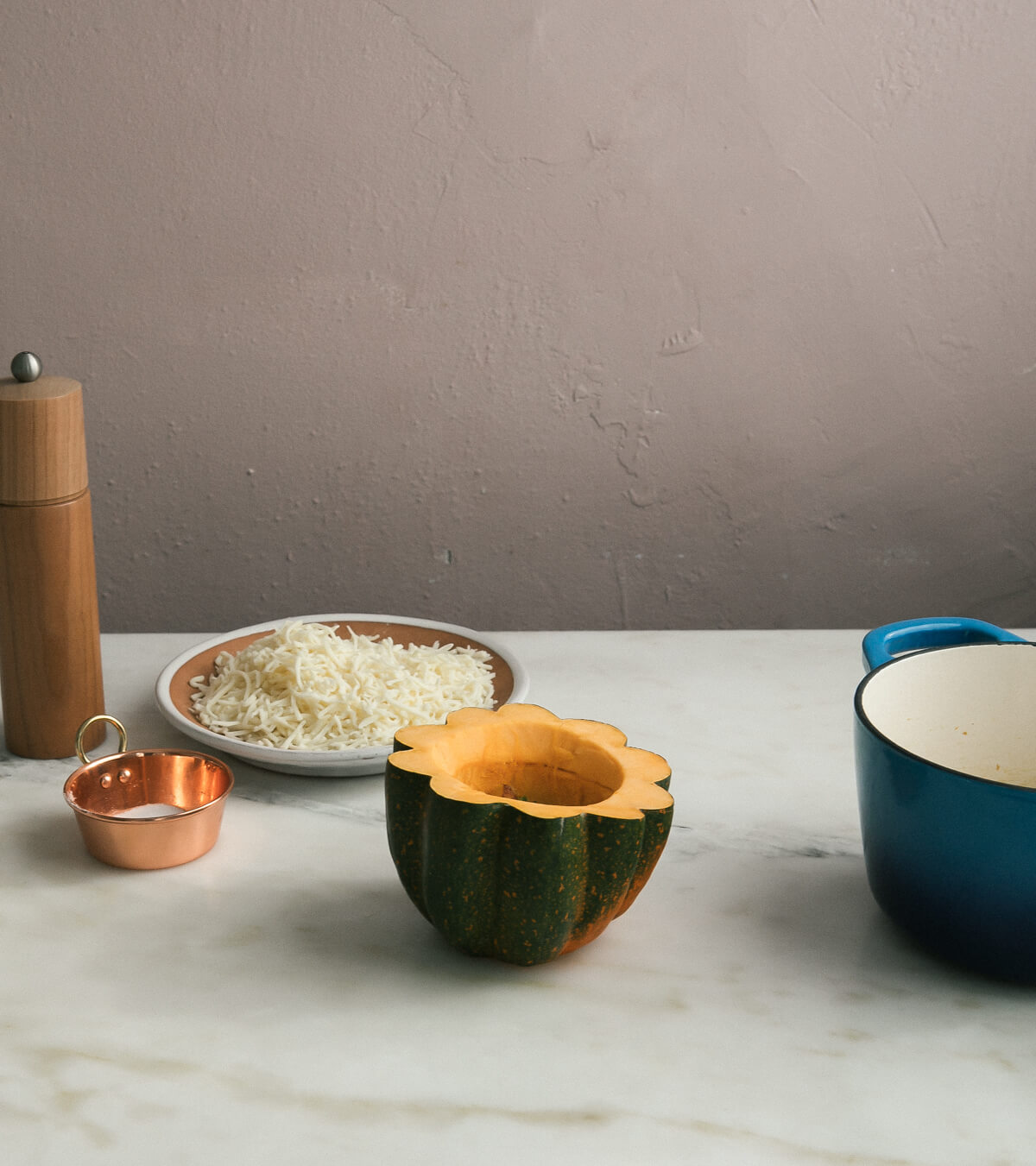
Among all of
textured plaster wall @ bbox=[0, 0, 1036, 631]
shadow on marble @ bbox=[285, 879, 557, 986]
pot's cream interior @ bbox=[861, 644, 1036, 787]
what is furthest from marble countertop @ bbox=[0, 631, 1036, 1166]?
textured plaster wall @ bbox=[0, 0, 1036, 631]

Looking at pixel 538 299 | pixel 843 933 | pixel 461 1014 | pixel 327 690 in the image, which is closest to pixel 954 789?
pixel 843 933

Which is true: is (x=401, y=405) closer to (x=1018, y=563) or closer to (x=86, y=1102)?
(x=1018, y=563)

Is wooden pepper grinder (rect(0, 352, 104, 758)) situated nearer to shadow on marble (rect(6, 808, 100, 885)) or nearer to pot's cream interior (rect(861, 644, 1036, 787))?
shadow on marble (rect(6, 808, 100, 885))

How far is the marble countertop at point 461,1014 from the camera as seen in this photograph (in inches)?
22.3

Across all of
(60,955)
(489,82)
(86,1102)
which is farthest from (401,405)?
(86,1102)

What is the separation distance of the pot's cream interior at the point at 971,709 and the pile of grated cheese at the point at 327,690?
0.34 meters

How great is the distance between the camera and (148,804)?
85 cm

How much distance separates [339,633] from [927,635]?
54 cm

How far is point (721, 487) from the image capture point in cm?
165

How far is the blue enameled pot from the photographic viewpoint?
0.62 metres

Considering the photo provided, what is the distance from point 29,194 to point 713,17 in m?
0.90

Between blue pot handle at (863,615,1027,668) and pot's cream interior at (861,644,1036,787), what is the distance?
0.08 ft

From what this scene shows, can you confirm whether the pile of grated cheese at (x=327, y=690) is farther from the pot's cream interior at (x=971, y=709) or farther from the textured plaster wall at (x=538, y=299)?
the textured plaster wall at (x=538, y=299)

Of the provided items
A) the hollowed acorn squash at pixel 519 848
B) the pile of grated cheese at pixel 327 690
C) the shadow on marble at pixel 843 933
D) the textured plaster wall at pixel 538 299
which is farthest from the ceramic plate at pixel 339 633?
the textured plaster wall at pixel 538 299
